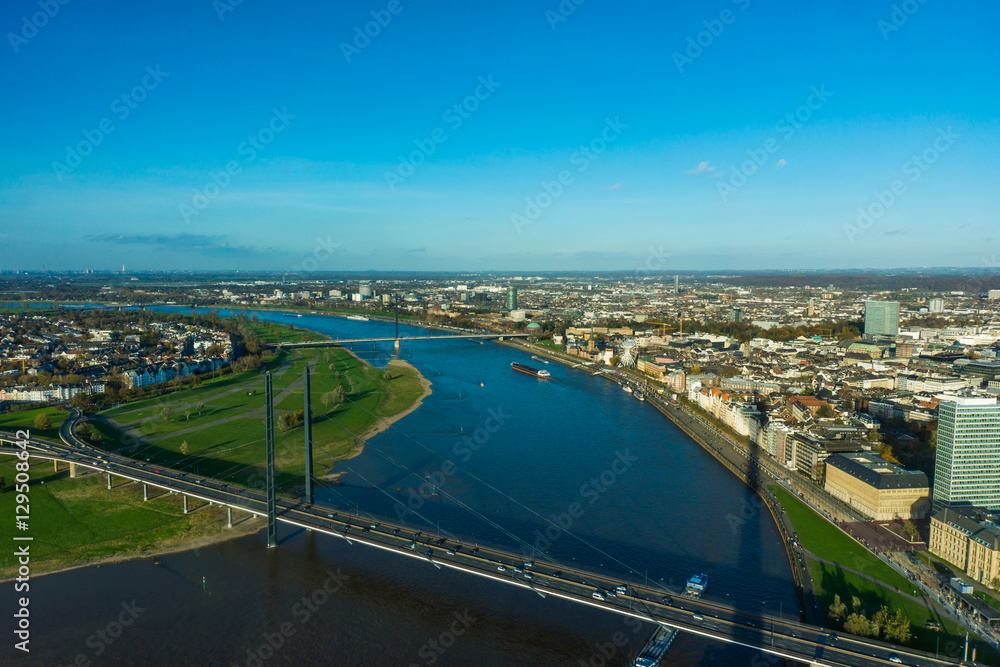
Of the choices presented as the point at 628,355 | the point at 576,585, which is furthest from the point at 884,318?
the point at 576,585

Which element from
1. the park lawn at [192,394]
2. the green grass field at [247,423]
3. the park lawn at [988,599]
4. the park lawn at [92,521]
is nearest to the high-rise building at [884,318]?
the green grass field at [247,423]

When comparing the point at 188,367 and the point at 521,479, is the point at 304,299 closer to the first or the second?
the point at 188,367

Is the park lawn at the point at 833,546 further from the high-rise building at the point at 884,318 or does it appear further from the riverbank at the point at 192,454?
the high-rise building at the point at 884,318

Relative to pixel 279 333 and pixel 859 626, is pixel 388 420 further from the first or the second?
→ pixel 279 333

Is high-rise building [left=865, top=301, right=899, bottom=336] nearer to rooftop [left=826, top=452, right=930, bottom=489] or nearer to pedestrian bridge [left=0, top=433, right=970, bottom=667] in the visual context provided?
rooftop [left=826, top=452, right=930, bottom=489]

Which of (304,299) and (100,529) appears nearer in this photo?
(100,529)

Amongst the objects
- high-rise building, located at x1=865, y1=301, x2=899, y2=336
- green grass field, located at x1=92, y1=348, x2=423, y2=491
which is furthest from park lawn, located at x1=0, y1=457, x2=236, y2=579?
high-rise building, located at x1=865, y1=301, x2=899, y2=336

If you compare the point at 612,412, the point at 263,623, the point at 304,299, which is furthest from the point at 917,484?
the point at 304,299
